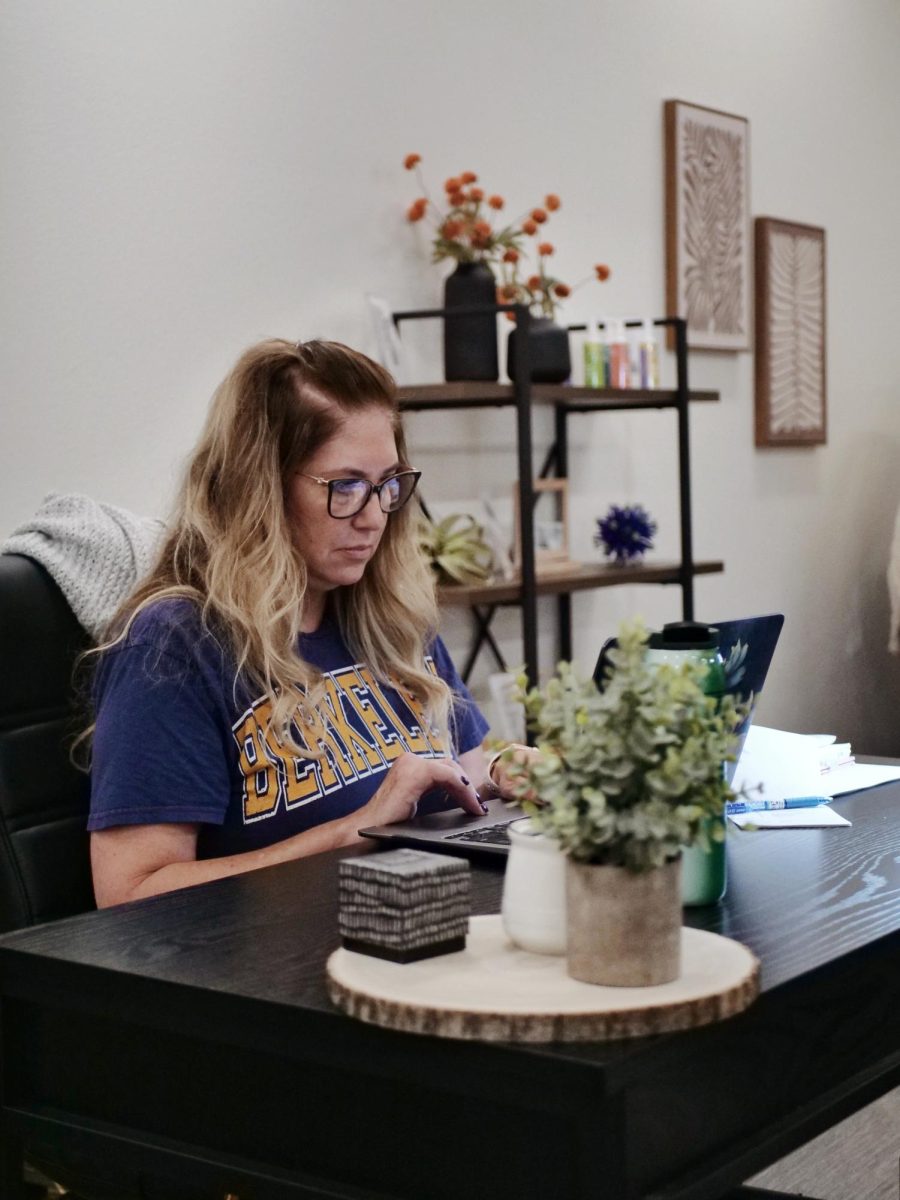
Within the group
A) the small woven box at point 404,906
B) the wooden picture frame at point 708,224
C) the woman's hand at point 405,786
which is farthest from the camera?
the wooden picture frame at point 708,224

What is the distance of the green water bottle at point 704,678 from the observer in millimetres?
1345

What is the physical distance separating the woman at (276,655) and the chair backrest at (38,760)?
0.26 feet

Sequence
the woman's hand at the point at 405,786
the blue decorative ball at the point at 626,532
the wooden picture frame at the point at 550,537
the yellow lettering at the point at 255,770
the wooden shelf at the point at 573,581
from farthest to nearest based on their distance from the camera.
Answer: the blue decorative ball at the point at 626,532
the wooden picture frame at the point at 550,537
the wooden shelf at the point at 573,581
the yellow lettering at the point at 255,770
the woman's hand at the point at 405,786

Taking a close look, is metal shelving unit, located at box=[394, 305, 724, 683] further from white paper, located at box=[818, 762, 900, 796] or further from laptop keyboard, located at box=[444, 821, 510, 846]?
laptop keyboard, located at box=[444, 821, 510, 846]

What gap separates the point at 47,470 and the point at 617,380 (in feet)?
4.98

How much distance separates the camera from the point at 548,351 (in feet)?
11.3

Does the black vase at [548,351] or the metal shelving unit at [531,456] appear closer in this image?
the metal shelving unit at [531,456]

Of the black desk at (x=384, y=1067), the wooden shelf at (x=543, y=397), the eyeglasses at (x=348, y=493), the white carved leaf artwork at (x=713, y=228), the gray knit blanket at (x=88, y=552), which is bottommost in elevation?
the black desk at (x=384, y=1067)

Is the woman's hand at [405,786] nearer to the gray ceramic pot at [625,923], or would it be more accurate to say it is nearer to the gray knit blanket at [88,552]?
the gray knit blanket at [88,552]

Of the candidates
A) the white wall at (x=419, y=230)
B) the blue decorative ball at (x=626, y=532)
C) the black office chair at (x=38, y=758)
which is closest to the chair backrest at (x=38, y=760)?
the black office chair at (x=38, y=758)

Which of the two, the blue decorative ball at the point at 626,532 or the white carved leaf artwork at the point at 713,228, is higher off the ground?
the white carved leaf artwork at the point at 713,228

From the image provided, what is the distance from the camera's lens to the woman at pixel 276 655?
1729 mm

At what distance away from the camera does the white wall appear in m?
2.72

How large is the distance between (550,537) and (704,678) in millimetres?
2333
